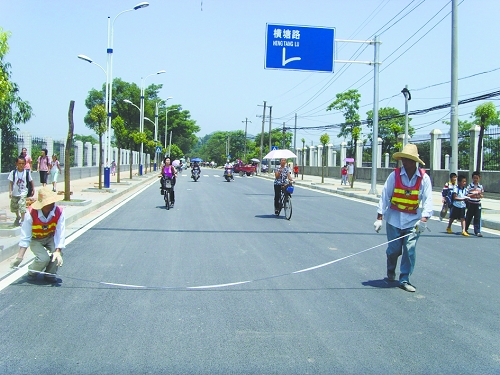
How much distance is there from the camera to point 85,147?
1622 inches

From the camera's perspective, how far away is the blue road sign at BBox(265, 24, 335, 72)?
2075 cm

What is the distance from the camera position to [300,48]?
2095 cm

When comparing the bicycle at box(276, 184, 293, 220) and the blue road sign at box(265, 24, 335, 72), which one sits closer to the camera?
the bicycle at box(276, 184, 293, 220)

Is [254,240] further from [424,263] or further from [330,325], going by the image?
[330,325]

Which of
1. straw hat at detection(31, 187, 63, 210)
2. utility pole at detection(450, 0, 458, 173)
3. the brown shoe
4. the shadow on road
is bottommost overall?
the shadow on road

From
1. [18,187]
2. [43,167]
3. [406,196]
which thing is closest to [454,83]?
[406,196]

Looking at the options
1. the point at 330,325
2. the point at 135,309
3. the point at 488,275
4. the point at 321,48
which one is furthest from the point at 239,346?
the point at 321,48

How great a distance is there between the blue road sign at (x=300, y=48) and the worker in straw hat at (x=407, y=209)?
14.1 metres

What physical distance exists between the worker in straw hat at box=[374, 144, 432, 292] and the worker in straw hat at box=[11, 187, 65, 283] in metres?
4.10

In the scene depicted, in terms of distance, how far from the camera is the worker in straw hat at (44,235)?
275 inches

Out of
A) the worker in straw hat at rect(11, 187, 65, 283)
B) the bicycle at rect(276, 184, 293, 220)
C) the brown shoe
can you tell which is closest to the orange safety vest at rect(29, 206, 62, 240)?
the worker in straw hat at rect(11, 187, 65, 283)

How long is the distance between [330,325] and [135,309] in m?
2.10

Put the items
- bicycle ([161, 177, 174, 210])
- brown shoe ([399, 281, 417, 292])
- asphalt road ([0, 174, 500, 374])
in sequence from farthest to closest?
bicycle ([161, 177, 174, 210])
brown shoe ([399, 281, 417, 292])
asphalt road ([0, 174, 500, 374])

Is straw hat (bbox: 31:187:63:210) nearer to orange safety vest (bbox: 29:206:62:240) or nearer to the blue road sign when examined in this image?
orange safety vest (bbox: 29:206:62:240)
